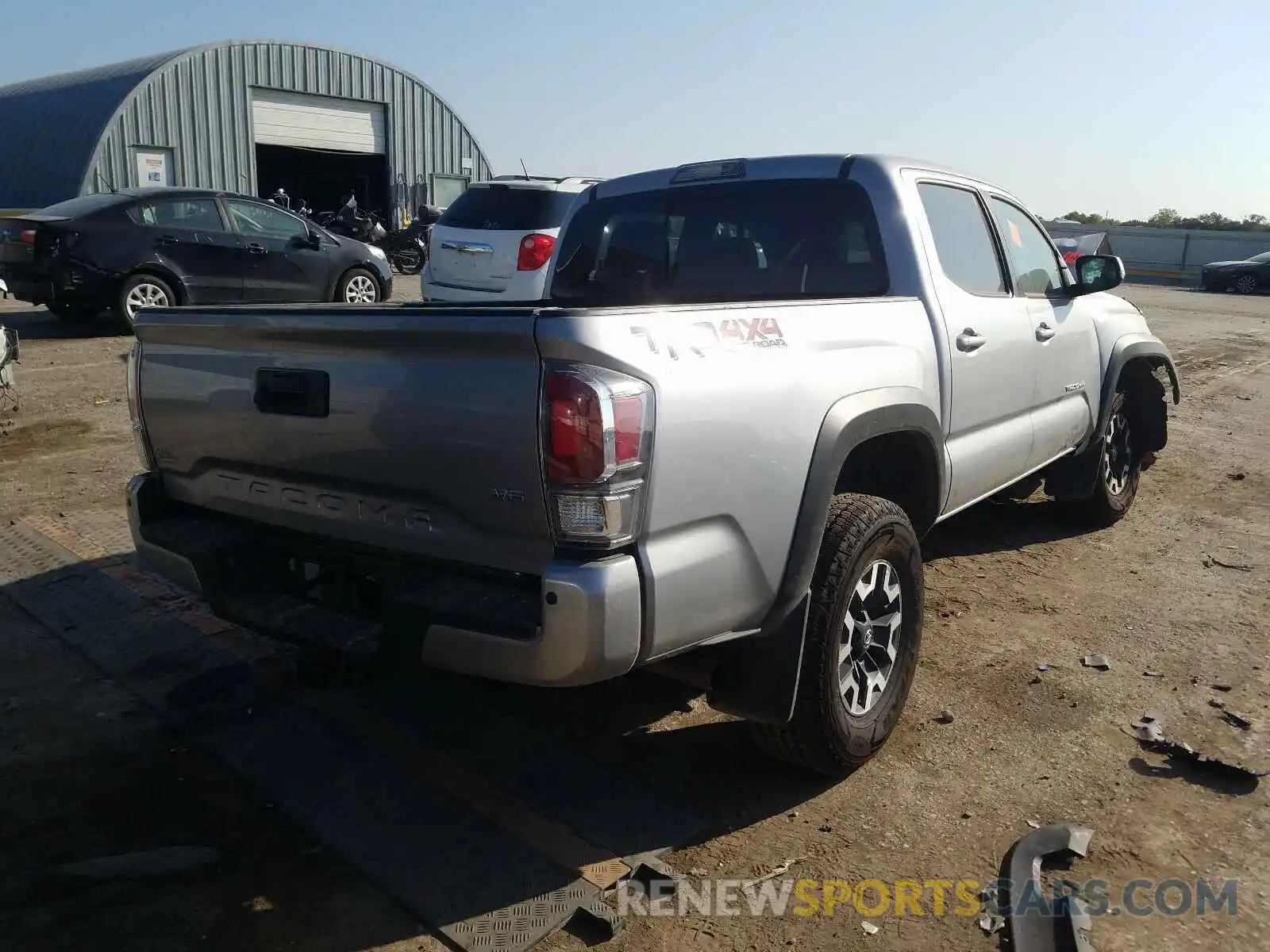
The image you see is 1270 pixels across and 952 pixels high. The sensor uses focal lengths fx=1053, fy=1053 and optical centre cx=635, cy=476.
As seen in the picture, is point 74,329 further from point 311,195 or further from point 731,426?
point 311,195

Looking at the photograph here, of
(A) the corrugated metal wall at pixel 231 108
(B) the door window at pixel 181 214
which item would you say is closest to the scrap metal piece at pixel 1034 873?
(B) the door window at pixel 181 214

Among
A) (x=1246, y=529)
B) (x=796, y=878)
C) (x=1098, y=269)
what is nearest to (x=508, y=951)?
(x=796, y=878)

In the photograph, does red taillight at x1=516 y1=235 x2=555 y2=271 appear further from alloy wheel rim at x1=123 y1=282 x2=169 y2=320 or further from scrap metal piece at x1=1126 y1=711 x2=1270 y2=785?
scrap metal piece at x1=1126 y1=711 x2=1270 y2=785

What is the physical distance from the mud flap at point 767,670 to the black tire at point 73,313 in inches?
411

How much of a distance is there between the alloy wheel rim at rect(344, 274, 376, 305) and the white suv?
11.0ft

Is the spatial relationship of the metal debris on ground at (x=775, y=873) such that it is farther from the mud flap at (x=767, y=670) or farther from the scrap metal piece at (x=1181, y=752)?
the scrap metal piece at (x=1181, y=752)

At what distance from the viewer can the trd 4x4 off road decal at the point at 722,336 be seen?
2561 mm

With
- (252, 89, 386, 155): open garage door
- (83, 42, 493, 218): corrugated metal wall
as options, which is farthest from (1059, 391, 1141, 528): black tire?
(252, 89, 386, 155): open garage door

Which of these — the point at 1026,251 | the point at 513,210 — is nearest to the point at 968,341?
the point at 1026,251

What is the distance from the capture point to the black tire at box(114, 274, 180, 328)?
11.1 meters

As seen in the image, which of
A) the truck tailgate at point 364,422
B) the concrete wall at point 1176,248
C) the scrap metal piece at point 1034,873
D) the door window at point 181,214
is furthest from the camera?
the concrete wall at point 1176,248

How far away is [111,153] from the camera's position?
75.9 ft

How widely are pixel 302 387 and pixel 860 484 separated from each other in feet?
6.35

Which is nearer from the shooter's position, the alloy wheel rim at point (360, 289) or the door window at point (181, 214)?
the door window at point (181, 214)
